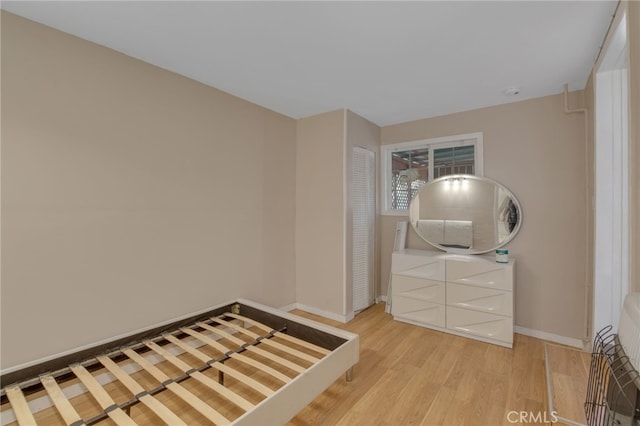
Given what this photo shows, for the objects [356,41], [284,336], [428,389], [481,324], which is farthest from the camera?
[481,324]

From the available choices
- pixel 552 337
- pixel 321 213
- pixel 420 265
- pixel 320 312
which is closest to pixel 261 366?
pixel 320 312

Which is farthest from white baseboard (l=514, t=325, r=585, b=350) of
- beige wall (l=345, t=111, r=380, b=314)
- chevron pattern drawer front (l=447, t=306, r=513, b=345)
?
beige wall (l=345, t=111, r=380, b=314)

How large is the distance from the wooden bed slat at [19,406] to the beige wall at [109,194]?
187 millimetres

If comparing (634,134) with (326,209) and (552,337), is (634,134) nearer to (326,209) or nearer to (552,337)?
(552,337)

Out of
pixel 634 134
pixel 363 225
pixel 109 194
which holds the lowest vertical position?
pixel 363 225

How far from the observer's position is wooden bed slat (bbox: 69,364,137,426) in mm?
1407

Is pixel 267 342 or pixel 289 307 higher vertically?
pixel 267 342

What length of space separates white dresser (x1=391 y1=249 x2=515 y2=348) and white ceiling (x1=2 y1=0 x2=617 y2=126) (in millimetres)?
1682

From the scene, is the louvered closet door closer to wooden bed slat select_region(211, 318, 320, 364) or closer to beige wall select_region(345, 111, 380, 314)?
beige wall select_region(345, 111, 380, 314)

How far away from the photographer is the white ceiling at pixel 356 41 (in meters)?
1.63

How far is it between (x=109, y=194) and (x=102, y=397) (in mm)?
1286

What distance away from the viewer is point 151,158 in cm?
228

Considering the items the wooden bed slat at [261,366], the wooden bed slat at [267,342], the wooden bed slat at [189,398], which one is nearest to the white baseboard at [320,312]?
the wooden bed slat at [267,342]

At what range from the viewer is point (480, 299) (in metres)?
2.78
